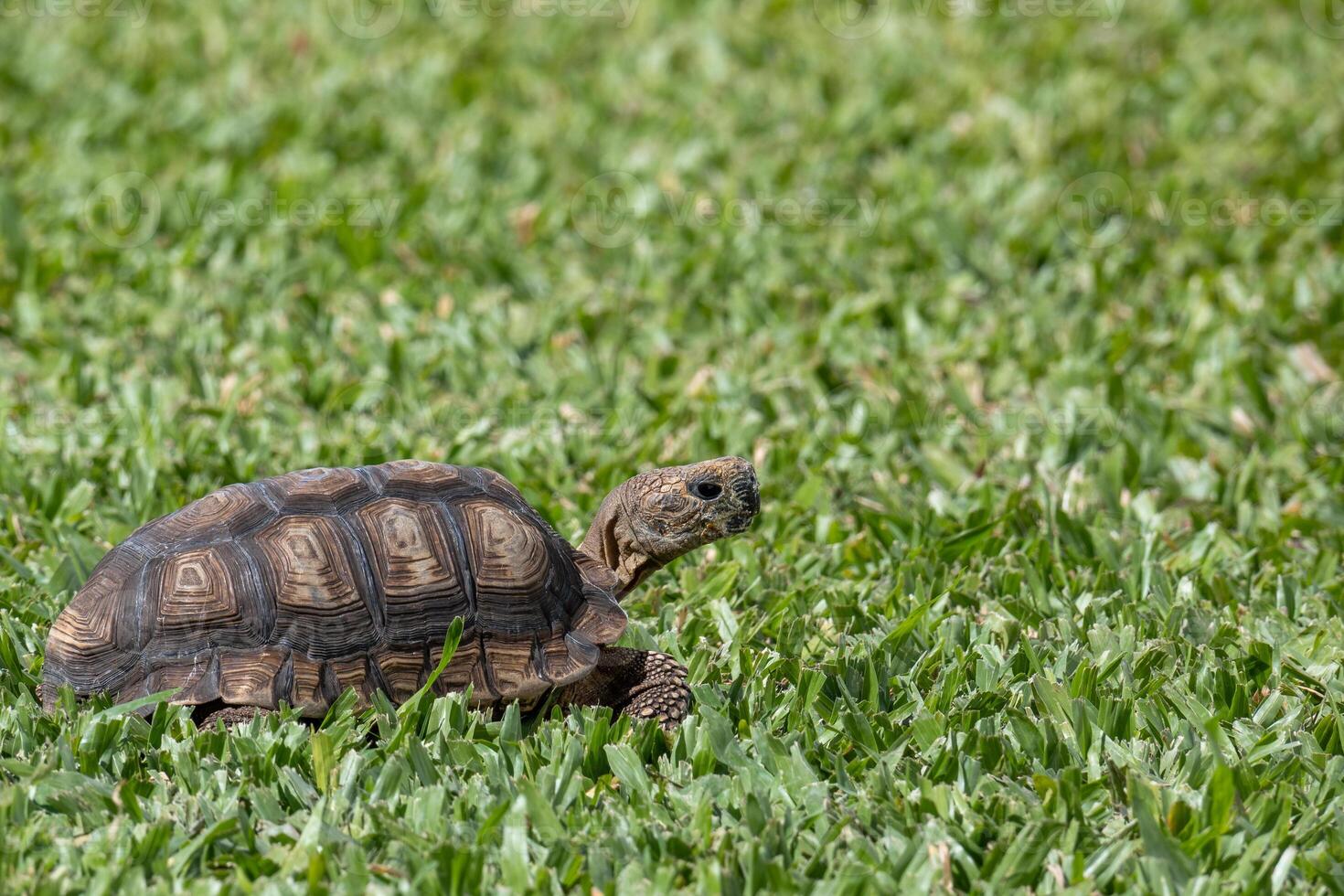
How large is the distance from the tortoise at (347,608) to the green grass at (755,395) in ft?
0.27

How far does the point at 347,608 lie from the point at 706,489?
767 mm

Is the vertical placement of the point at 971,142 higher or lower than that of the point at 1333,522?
higher

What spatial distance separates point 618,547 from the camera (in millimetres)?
3424

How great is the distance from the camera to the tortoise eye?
3287mm

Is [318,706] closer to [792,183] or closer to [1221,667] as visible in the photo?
[1221,667]

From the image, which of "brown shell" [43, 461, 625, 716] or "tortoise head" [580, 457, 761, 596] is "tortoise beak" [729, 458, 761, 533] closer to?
"tortoise head" [580, 457, 761, 596]

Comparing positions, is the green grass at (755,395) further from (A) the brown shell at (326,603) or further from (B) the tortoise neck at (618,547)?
(B) the tortoise neck at (618,547)

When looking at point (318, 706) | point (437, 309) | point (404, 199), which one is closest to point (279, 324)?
point (437, 309)

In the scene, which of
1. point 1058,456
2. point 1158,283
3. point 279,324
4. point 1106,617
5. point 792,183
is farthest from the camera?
point 792,183

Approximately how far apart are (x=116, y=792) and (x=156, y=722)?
17cm

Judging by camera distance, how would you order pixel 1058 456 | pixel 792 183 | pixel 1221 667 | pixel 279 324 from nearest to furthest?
pixel 1221 667 → pixel 1058 456 → pixel 279 324 → pixel 792 183

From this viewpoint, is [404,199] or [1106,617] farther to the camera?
[404,199]

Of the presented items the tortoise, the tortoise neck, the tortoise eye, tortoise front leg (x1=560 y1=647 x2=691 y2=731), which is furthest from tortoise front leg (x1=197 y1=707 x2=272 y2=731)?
the tortoise eye

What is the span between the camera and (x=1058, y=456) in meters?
4.79
